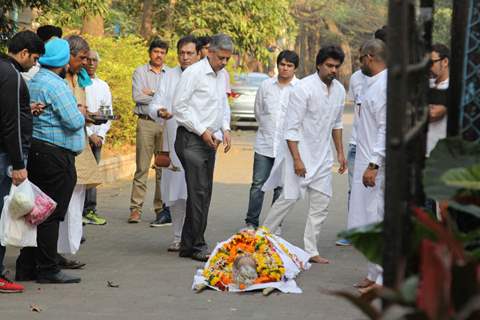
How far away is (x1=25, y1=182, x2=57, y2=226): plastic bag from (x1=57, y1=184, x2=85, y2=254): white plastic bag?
1.21m

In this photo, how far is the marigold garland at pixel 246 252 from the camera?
8.66m

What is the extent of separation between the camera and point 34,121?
8.74 m

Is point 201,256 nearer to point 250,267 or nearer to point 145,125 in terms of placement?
point 250,267

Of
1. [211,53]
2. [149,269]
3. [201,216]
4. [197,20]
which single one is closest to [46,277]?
[149,269]

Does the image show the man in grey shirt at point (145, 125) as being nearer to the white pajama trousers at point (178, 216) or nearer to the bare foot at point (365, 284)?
the white pajama trousers at point (178, 216)

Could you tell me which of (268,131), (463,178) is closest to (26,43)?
(268,131)

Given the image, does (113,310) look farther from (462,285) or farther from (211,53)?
(462,285)

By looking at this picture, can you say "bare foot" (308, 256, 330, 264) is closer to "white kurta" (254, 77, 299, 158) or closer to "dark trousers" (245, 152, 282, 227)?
"dark trousers" (245, 152, 282, 227)

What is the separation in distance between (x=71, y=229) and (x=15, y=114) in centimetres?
192

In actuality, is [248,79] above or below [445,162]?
above

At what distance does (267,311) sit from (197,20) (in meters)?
17.6

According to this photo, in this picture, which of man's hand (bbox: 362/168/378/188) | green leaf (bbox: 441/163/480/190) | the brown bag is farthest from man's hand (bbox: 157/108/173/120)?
green leaf (bbox: 441/163/480/190)

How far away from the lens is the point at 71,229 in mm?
9727

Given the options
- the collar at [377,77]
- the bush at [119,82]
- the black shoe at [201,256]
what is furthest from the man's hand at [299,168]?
the bush at [119,82]
